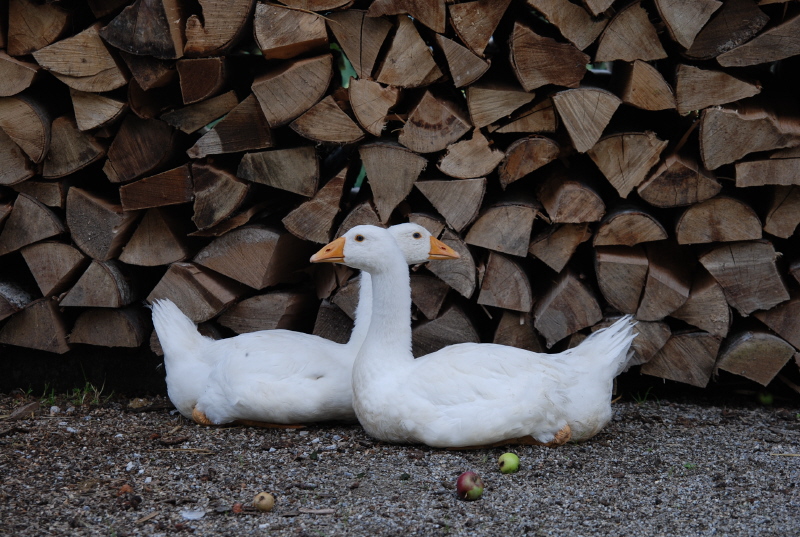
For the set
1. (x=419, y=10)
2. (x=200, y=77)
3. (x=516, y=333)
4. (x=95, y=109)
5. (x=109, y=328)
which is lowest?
(x=516, y=333)

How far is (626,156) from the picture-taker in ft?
12.0

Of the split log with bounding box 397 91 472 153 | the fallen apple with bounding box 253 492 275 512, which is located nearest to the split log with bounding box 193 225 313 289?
the split log with bounding box 397 91 472 153

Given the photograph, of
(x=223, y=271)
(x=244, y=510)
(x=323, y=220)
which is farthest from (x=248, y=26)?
(x=244, y=510)

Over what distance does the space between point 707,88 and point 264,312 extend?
2.49 m

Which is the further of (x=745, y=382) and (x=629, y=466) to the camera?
(x=745, y=382)

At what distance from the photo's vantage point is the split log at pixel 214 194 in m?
3.89

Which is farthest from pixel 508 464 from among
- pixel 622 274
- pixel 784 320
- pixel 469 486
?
pixel 784 320

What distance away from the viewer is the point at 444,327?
13.6 ft

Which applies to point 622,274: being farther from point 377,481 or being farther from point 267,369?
point 267,369

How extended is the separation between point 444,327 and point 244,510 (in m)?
1.62

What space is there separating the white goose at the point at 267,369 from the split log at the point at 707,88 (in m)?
1.28

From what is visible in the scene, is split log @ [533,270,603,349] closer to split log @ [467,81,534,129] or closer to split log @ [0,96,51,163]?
split log @ [467,81,534,129]

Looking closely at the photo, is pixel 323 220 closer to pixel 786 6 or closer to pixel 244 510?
pixel 244 510

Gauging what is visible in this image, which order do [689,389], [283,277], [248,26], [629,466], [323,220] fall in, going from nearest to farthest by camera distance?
1. [629,466]
2. [248,26]
3. [323,220]
4. [283,277]
5. [689,389]
